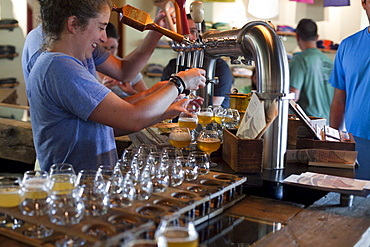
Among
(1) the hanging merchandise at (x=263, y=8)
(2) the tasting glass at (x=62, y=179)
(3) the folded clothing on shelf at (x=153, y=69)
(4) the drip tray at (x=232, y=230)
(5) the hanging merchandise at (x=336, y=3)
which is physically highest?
(1) the hanging merchandise at (x=263, y=8)

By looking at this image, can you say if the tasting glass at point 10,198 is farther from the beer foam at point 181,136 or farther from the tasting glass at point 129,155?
the beer foam at point 181,136

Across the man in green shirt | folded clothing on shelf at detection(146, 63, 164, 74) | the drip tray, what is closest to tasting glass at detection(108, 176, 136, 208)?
the drip tray

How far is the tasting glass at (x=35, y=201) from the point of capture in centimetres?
137

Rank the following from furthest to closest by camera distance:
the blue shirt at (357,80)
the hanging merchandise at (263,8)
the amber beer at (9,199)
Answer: the hanging merchandise at (263,8)
the blue shirt at (357,80)
the amber beer at (9,199)

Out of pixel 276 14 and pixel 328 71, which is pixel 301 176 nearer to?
pixel 328 71

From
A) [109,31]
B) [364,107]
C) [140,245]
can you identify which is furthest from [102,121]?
[109,31]

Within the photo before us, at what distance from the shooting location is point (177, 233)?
110 cm

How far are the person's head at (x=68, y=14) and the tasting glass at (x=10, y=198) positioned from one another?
901 millimetres

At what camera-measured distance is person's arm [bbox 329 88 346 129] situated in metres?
4.04

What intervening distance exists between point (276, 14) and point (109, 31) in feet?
12.1

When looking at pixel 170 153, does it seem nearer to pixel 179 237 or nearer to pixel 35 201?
pixel 35 201

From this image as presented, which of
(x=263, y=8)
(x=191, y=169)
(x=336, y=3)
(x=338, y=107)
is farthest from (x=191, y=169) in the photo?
(x=263, y=8)

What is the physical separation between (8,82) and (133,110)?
5063mm

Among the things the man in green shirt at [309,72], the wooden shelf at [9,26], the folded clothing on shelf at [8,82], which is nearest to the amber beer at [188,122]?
the man in green shirt at [309,72]
